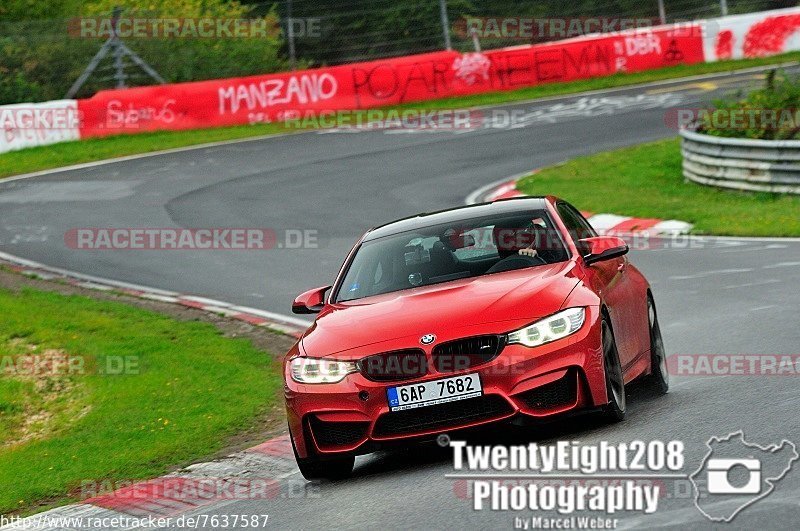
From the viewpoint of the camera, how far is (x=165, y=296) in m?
16.7

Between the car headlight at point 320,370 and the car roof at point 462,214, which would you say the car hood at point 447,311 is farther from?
the car roof at point 462,214

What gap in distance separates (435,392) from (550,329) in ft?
2.37

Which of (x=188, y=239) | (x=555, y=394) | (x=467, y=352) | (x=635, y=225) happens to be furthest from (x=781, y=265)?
(x=188, y=239)

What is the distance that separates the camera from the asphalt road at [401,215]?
7391mm

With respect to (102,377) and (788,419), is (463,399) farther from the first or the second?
(102,377)

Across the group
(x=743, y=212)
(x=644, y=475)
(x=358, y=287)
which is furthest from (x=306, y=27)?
(x=644, y=475)

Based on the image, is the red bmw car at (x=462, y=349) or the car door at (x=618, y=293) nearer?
the red bmw car at (x=462, y=349)

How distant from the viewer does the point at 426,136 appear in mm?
30859

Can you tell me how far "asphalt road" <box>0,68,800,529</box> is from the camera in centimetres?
739

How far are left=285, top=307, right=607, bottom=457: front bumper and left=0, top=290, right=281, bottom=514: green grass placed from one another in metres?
1.85

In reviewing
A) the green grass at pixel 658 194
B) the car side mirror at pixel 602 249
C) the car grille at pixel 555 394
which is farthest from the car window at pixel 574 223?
the green grass at pixel 658 194

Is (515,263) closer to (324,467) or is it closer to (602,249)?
(602,249)

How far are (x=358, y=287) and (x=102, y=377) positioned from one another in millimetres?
3939

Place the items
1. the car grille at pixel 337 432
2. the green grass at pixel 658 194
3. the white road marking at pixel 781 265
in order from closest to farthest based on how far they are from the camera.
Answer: the car grille at pixel 337 432 → the white road marking at pixel 781 265 → the green grass at pixel 658 194
